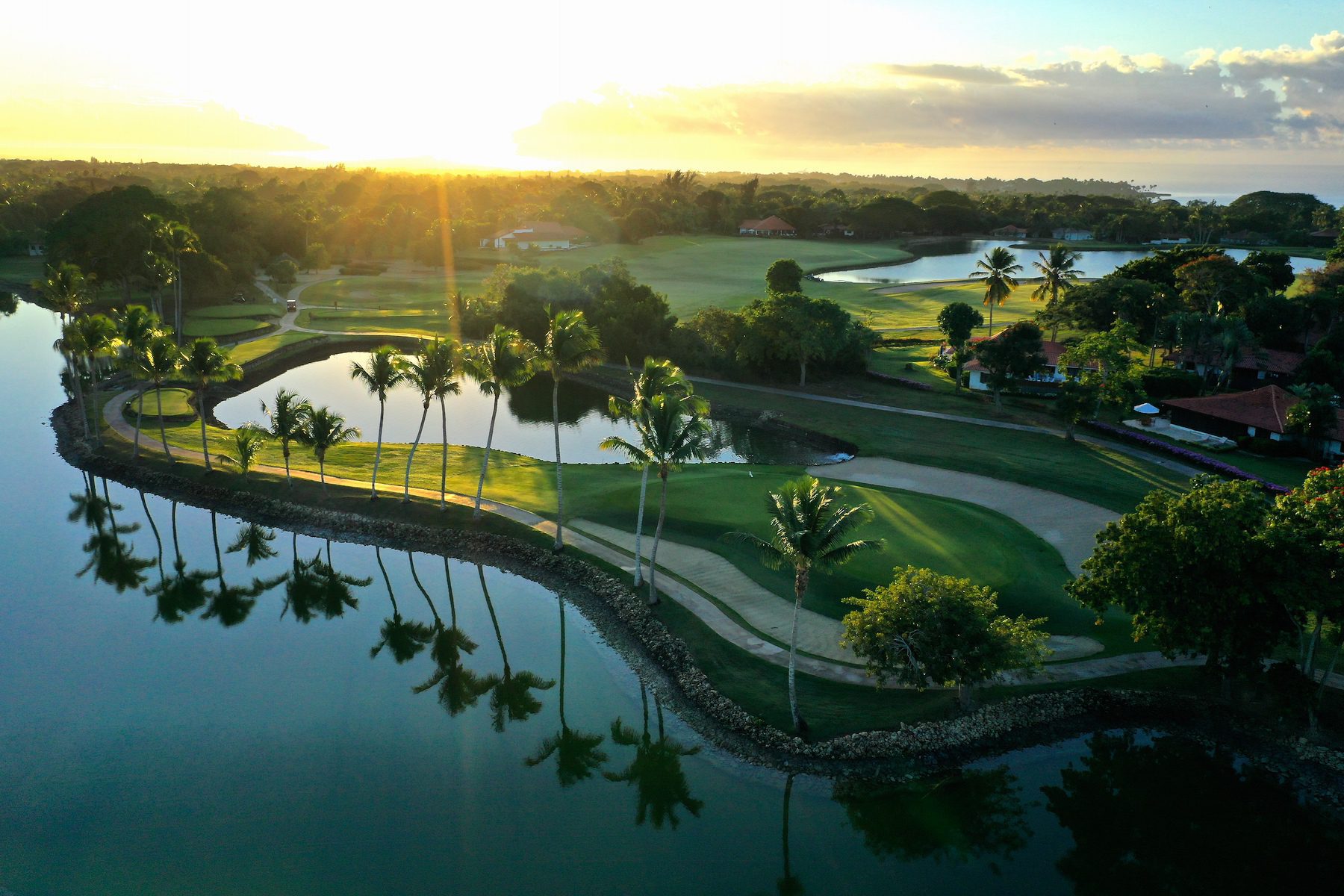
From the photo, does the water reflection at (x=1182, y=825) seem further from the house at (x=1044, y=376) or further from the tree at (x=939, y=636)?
the house at (x=1044, y=376)

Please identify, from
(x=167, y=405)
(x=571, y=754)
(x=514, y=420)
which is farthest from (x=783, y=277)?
(x=571, y=754)

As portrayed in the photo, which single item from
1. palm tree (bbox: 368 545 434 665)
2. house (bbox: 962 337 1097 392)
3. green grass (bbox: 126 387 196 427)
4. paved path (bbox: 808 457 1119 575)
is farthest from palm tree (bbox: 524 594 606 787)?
house (bbox: 962 337 1097 392)

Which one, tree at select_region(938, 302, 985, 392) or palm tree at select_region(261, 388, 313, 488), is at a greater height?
tree at select_region(938, 302, 985, 392)

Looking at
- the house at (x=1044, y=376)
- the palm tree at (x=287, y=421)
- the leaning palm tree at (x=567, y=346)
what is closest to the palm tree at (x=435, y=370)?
the leaning palm tree at (x=567, y=346)

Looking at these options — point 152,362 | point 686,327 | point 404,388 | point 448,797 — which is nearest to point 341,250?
point 404,388

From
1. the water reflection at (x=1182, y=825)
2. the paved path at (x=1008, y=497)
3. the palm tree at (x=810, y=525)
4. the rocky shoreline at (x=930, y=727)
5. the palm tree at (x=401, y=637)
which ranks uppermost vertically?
the palm tree at (x=810, y=525)

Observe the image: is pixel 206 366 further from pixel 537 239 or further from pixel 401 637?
pixel 537 239

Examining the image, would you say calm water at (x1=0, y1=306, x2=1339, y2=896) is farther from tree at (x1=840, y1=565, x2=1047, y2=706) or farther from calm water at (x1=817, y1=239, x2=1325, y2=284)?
calm water at (x1=817, y1=239, x2=1325, y2=284)
